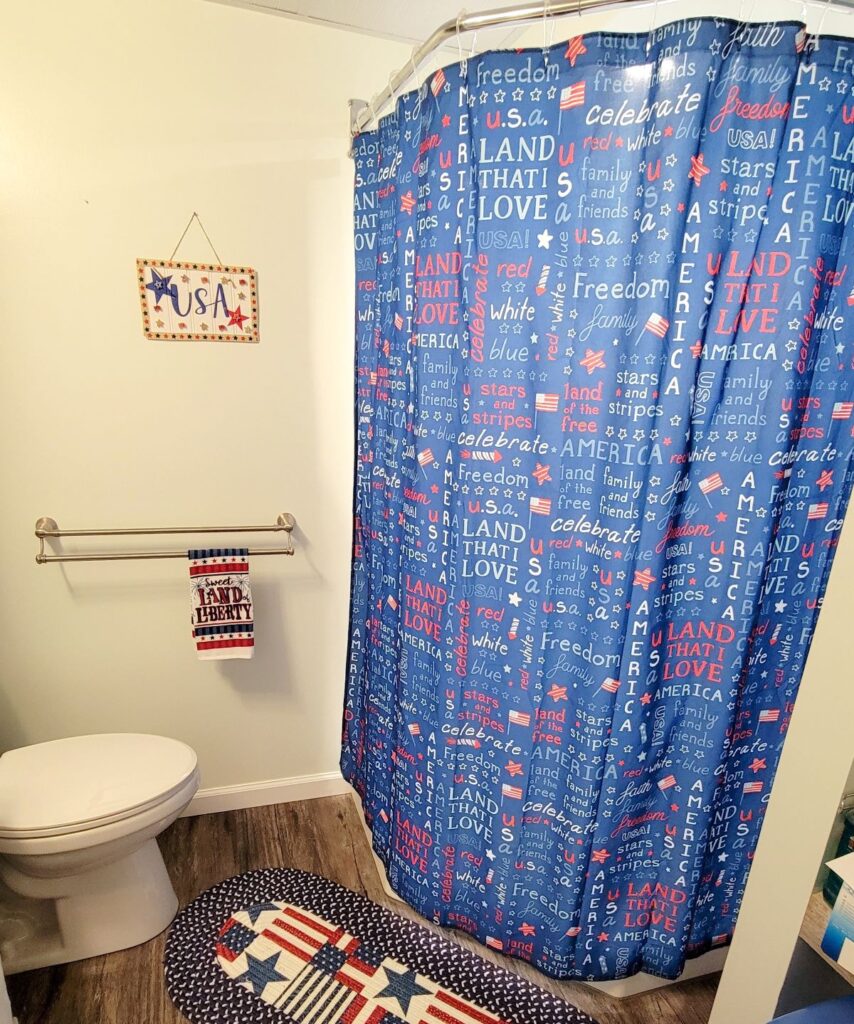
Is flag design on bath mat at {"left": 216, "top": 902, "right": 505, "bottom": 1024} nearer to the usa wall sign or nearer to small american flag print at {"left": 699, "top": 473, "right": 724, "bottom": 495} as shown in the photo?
small american flag print at {"left": 699, "top": 473, "right": 724, "bottom": 495}

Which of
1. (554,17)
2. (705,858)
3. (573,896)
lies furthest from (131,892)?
(554,17)

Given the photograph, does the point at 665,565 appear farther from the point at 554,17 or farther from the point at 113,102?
the point at 113,102

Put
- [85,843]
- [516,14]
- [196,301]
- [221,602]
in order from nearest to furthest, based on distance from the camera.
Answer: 1. [516,14]
2. [85,843]
3. [196,301]
4. [221,602]

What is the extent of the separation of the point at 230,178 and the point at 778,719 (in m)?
1.90

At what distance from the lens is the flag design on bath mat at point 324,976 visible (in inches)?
55.5

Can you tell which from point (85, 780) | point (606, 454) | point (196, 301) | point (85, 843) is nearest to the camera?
point (606, 454)

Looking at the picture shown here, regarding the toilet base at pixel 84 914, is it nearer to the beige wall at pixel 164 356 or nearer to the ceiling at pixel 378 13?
the beige wall at pixel 164 356

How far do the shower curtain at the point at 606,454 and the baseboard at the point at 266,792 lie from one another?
65 cm

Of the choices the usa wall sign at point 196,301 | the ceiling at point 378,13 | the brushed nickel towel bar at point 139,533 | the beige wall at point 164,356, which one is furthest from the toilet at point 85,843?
the ceiling at point 378,13

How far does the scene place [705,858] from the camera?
1.38 meters

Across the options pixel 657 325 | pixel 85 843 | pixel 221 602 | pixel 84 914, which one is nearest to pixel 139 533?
pixel 221 602

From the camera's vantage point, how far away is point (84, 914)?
152 centimetres

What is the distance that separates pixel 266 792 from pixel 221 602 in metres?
0.78

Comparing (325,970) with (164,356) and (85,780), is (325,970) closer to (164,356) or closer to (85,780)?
(85,780)
